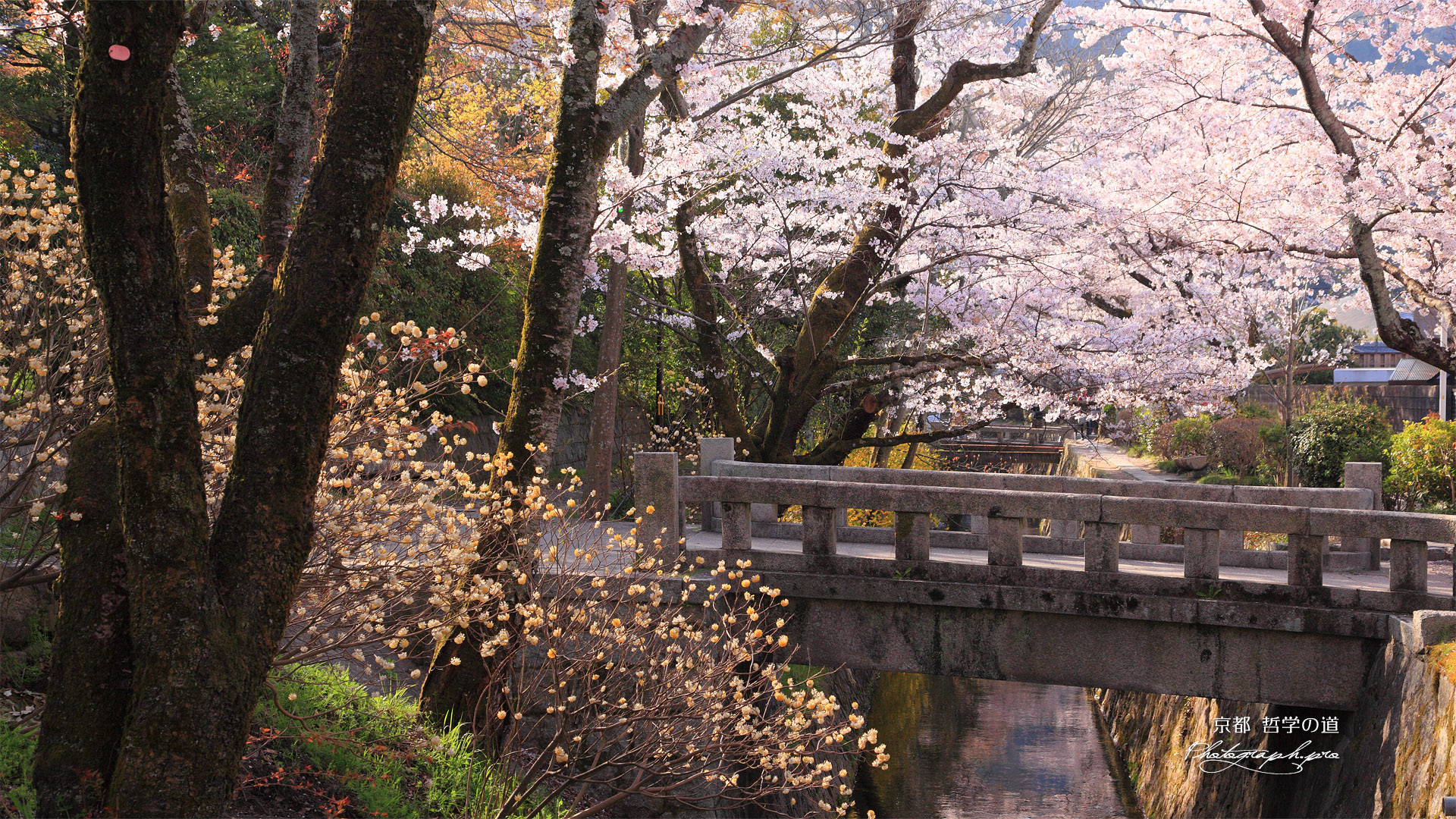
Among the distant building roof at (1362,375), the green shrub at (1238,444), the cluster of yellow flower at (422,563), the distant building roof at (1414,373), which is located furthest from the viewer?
the distant building roof at (1362,375)

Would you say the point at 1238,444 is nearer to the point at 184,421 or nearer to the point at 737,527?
the point at 737,527

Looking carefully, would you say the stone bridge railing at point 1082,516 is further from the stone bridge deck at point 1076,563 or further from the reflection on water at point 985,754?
the reflection on water at point 985,754

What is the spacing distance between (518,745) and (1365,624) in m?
6.52

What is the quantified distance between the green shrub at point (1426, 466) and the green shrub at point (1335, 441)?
1075mm

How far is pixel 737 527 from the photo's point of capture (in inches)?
340

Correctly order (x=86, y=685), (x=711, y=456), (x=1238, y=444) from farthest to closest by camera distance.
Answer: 1. (x=1238, y=444)
2. (x=711, y=456)
3. (x=86, y=685)

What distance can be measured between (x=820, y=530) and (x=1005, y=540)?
5.11ft

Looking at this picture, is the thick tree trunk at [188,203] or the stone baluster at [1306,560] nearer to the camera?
the thick tree trunk at [188,203]

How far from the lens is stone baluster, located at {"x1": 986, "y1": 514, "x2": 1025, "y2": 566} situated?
7.97m

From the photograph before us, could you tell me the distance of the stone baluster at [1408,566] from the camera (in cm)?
724

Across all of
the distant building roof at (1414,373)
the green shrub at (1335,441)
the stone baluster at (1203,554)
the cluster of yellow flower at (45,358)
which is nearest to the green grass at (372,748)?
the cluster of yellow flower at (45,358)

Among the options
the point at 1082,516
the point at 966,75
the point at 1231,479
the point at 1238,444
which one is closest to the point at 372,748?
the point at 1082,516

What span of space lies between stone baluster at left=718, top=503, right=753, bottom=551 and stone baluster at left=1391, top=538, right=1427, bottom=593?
5.04m

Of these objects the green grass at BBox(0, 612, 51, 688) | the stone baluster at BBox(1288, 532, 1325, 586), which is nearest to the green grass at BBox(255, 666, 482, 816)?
the green grass at BBox(0, 612, 51, 688)
